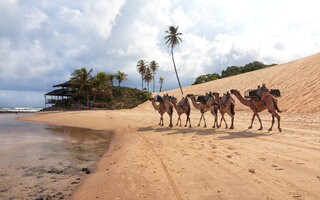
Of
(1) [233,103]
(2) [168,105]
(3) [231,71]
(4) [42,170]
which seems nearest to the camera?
(4) [42,170]

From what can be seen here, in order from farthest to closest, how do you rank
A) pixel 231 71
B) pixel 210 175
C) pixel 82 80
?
1. pixel 231 71
2. pixel 82 80
3. pixel 210 175

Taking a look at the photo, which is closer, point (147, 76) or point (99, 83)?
point (99, 83)

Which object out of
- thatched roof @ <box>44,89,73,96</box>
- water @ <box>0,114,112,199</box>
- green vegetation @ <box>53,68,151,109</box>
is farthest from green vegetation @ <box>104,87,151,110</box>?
water @ <box>0,114,112,199</box>

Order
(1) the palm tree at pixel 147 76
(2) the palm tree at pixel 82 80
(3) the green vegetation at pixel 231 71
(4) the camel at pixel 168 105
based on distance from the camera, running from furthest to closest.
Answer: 1. (1) the palm tree at pixel 147 76
2. (3) the green vegetation at pixel 231 71
3. (2) the palm tree at pixel 82 80
4. (4) the camel at pixel 168 105

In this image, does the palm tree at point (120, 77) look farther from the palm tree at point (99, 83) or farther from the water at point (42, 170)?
the water at point (42, 170)

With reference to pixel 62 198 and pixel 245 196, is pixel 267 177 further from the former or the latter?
pixel 62 198

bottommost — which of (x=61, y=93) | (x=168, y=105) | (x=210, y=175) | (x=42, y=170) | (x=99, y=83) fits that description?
(x=42, y=170)

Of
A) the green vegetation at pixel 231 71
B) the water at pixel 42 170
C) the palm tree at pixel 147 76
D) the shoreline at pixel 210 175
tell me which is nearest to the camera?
the shoreline at pixel 210 175

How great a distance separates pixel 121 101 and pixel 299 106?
1580 inches

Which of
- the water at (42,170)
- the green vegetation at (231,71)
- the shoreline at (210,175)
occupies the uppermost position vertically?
the green vegetation at (231,71)

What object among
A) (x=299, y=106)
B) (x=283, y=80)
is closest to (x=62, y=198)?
(x=299, y=106)

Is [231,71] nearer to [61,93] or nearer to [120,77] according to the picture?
[120,77]

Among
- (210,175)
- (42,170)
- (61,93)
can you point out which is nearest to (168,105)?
(42,170)

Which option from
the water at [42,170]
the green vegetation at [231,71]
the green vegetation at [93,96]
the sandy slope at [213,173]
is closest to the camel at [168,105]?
the water at [42,170]
